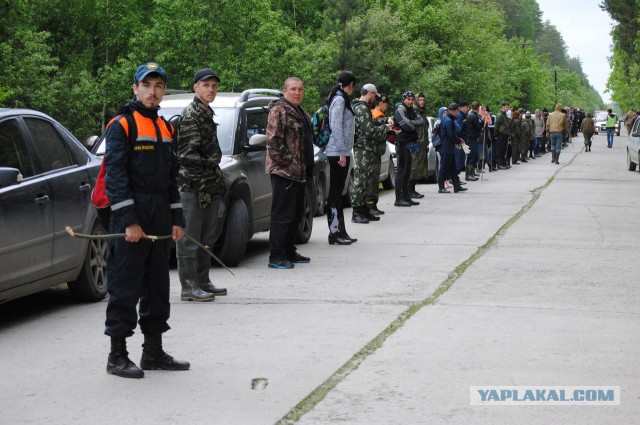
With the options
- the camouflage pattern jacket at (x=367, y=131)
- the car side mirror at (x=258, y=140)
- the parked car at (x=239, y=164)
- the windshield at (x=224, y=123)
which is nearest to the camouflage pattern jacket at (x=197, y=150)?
the parked car at (x=239, y=164)

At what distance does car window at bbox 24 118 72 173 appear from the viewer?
8438 mm

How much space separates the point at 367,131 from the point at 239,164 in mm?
4134

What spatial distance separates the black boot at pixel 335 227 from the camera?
13.0 metres

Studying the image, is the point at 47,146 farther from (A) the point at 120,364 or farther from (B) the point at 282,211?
→ (B) the point at 282,211

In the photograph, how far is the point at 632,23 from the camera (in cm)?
8369

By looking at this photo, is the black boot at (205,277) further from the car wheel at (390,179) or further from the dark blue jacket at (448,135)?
the car wheel at (390,179)

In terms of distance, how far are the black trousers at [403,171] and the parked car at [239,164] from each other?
5.33 metres

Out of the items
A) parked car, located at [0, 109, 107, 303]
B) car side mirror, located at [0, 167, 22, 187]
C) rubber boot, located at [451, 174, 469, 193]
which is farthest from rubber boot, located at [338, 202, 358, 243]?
rubber boot, located at [451, 174, 469, 193]

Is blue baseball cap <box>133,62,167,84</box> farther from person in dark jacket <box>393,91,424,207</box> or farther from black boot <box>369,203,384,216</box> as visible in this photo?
person in dark jacket <box>393,91,424,207</box>

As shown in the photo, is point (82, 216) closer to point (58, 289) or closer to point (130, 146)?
point (58, 289)

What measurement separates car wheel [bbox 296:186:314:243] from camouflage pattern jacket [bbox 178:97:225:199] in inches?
162

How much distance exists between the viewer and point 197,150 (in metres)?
8.99

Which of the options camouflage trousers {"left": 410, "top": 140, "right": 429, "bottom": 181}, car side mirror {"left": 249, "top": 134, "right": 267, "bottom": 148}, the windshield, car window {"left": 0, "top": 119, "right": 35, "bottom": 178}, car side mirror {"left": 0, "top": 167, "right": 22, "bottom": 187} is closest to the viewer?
car side mirror {"left": 0, "top": 167, "right": 22, "bottom": 187}

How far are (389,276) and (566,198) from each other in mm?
11297
